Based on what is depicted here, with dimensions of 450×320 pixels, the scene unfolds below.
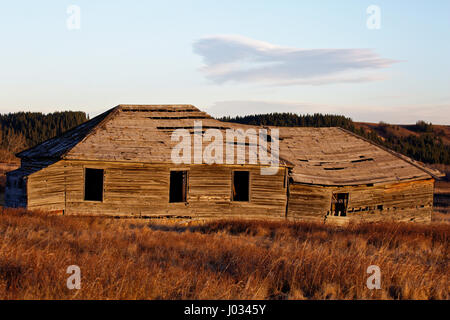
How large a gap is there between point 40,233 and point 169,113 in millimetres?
10682

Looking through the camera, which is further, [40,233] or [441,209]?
[441,209]

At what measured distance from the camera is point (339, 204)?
1797 centimetres

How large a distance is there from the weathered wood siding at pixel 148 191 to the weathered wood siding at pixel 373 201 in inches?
37.6

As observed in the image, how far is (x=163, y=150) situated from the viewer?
52.1 feet

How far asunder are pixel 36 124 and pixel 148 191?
58870 mm

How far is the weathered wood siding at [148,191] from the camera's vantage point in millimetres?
14588

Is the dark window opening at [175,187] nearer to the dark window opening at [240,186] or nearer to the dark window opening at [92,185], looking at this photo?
the dark window opening at [240,186]

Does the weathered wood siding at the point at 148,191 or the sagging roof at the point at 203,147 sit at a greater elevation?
the sagging roof at the point at 203,147

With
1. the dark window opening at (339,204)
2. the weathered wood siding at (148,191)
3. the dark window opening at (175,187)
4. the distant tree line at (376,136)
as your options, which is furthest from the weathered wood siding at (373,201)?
the distant tree line at (376,136)

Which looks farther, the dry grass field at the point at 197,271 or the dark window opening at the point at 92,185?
the dark window opening at the point at 92,185
